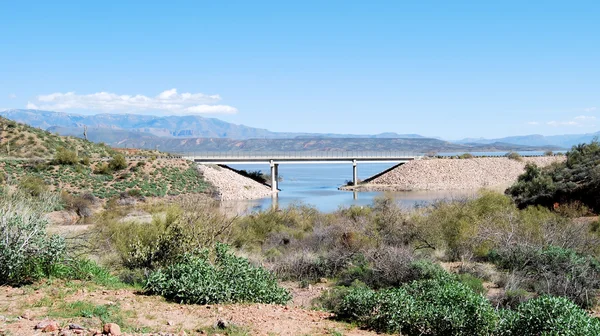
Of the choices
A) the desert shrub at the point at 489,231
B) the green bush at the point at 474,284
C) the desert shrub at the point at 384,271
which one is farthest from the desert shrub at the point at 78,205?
the green bush at the point at 474,284

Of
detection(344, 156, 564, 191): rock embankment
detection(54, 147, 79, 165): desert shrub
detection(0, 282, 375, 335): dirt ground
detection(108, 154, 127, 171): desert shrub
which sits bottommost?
detection(344, 156, 564, 191): rock embankment

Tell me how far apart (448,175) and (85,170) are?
1992 inches

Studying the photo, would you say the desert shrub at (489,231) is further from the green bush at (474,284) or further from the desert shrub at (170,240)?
the desert shrub at (170,240)

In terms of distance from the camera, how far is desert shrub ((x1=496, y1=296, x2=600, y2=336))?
8375mm

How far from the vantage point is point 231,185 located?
65812 mm

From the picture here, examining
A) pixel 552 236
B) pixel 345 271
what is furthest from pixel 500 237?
pixel 345 271

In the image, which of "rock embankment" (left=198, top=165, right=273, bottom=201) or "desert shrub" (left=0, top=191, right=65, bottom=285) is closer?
"desert shrub" (left=0, top=191, right=65, bottom=285)

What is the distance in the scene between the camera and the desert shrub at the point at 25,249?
1060 centimetres

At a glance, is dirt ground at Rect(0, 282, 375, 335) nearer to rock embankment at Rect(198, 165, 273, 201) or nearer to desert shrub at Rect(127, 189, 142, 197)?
desert shrub at Rect(127, 189, 142, 197)

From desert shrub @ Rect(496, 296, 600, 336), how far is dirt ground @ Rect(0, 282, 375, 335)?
2443 millimetres

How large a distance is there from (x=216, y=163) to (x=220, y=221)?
56.0 m

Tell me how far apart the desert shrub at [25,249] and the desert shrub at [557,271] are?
11.2 m

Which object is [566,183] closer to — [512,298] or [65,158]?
[512,298]

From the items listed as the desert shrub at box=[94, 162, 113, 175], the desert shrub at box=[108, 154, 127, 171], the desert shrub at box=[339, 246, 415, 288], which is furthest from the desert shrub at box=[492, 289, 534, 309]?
the desert shrub at box=[108, 154, 127, 171]
